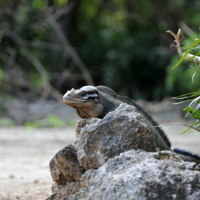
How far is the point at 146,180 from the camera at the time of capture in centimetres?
182

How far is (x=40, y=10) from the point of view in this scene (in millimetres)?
12680

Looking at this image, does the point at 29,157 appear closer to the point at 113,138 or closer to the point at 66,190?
the point at 66,190

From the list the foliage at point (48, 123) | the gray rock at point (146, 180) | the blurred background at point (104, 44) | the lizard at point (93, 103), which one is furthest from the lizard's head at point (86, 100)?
the blurred background at point (104, 44)

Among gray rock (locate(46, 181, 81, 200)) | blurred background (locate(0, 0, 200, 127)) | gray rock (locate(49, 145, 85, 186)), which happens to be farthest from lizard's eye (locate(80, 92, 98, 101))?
blurred background (locate(0, 0, 200, 127))

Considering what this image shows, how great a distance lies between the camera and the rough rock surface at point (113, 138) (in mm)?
2211

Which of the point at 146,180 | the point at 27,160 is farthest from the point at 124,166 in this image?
the point at 27,160

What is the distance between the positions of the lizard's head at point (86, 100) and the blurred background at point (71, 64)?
2.69m

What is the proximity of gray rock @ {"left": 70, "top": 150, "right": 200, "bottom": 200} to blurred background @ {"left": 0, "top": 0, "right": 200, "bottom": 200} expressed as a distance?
3.38 m

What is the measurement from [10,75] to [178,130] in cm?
607

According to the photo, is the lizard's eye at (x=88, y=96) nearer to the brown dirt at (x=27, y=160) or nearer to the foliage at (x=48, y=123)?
the brown dirt at (x=27, y=160)

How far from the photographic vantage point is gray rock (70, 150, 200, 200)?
1788 millimetres

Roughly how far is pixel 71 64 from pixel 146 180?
1431cm

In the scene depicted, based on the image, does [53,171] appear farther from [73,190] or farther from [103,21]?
[103,21]

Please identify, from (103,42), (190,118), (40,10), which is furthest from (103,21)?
(190,118)
